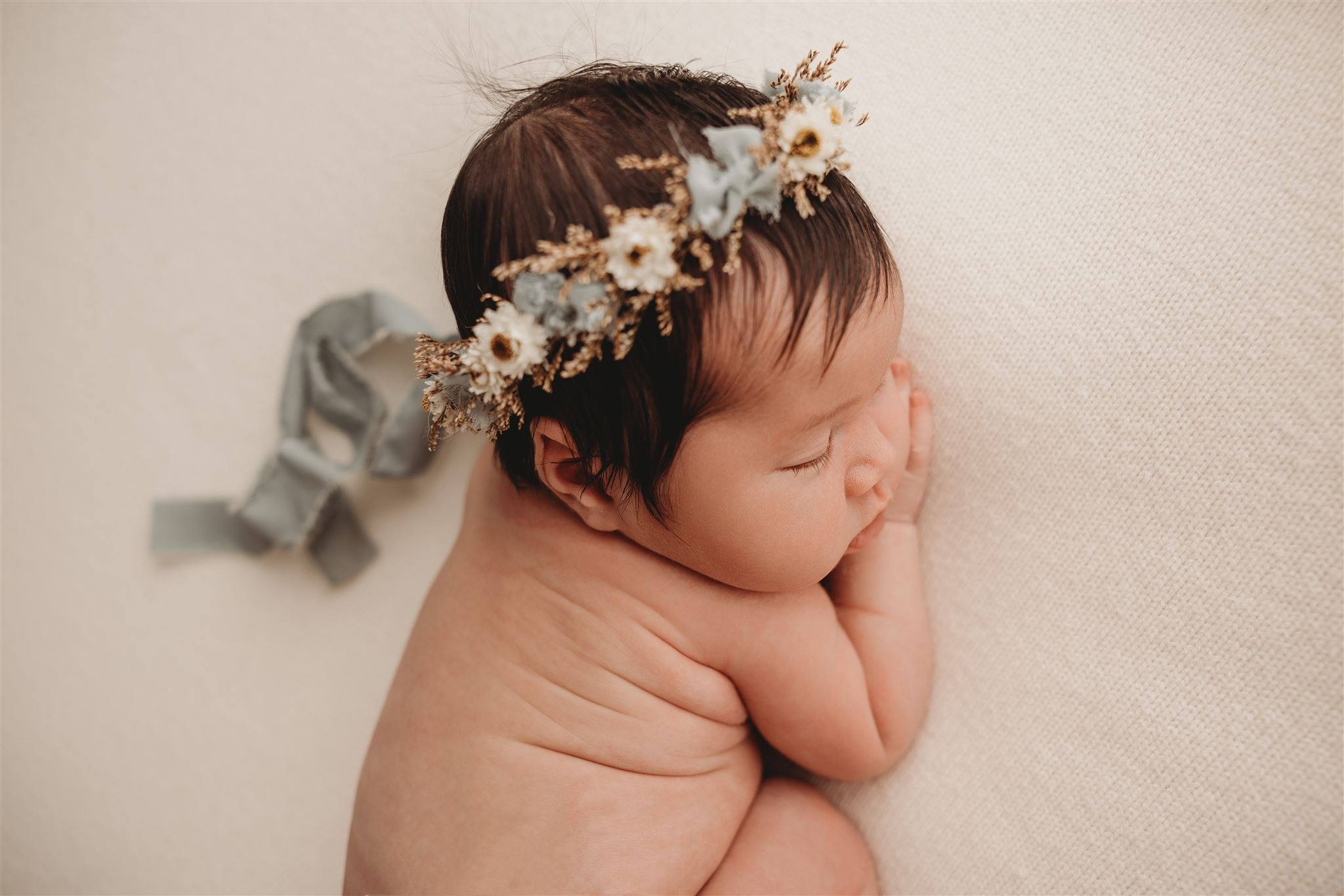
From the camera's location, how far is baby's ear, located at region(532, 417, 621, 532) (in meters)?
0.88

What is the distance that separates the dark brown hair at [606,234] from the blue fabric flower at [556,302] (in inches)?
2.0

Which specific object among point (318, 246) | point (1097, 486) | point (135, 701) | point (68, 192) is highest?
point (68, 192)

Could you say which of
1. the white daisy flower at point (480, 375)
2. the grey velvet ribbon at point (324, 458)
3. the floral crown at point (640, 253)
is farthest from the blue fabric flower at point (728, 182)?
the grey velvet ribbon at point (324, 458)

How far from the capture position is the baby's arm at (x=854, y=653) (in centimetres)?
103

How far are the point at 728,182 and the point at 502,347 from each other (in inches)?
10.0

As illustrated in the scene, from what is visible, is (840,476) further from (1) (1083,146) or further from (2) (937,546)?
(1) (1083,146)

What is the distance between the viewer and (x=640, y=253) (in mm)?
731

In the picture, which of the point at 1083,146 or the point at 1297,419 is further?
the point at 1083,146

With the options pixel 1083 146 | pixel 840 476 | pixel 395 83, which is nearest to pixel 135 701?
pixel 395 83

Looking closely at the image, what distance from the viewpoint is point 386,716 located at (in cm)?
111

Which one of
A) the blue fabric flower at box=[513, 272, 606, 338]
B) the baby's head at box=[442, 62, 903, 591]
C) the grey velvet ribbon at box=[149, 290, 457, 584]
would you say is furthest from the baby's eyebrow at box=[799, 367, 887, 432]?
the grey velvet ribbon at box=[149, 290, 457, 584]

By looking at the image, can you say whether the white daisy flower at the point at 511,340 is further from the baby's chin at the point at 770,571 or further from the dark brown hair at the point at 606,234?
the baby's chin at the point at 770,571

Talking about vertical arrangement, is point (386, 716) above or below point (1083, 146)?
below

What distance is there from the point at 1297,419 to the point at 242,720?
4.95ft
